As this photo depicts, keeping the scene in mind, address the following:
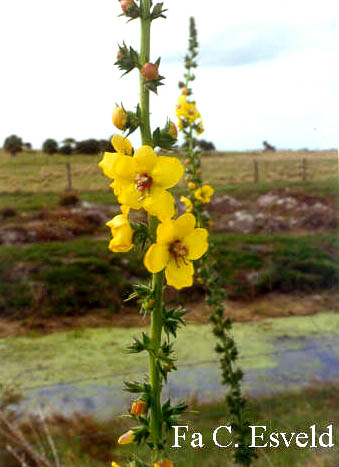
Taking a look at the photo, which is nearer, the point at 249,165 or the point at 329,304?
the point at 329,304

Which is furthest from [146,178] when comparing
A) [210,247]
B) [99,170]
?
[99,170]

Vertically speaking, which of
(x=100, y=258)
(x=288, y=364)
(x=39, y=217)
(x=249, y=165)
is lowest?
(x=288, y=364)

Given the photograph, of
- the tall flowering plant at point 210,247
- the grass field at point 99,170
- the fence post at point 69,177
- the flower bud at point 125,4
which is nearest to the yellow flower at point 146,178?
the flower bud at point 125,4

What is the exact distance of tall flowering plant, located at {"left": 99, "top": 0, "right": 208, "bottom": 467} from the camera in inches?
35.9

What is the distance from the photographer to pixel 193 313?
17.9ft

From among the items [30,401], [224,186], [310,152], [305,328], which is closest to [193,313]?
[305,328]

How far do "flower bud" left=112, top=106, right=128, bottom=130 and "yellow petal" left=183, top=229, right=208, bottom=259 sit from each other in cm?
24

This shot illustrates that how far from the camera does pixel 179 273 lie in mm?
Answer: 954

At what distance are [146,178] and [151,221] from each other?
8cm

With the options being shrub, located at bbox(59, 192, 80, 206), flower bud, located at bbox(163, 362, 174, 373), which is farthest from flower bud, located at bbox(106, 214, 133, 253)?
shrub, located at bbox(59, 192, 80, 206)

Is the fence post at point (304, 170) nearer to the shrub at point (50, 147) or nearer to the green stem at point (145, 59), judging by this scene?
the shrub at point (50, 147)

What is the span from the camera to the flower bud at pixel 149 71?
91 cm

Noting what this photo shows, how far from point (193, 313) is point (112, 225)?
15.1 feet

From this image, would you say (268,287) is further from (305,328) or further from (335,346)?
(335,346)
